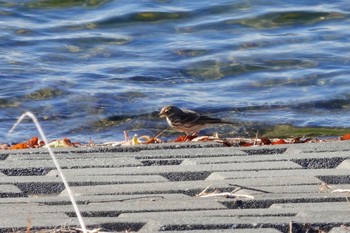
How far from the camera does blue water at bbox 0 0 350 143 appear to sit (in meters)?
8.63

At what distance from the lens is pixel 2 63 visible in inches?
408

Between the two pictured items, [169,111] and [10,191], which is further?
[169,111]

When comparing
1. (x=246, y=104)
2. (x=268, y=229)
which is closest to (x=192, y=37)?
(x=246, y=104)

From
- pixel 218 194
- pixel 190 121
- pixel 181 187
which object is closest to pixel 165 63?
pixel 190 121

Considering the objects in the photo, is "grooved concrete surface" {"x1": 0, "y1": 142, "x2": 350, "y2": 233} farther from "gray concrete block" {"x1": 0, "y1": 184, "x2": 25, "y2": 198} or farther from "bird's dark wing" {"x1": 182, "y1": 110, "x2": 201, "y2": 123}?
"bird's dark wing" {"x1": 182, "y1": 110, "x2": 201, "y2": 123}

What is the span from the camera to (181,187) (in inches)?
147

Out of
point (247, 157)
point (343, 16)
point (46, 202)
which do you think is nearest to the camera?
point (46, 202)

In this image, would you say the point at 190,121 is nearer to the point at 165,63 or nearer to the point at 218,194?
the point at 165,63

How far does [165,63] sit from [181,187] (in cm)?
667

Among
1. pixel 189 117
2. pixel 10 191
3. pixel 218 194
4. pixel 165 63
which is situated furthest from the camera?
pixel 165 63

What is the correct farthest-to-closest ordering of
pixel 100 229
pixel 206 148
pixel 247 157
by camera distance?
pixel 206 148
pixel 247 157
pixel 100 229

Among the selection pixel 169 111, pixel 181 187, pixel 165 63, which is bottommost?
pixel 165 63

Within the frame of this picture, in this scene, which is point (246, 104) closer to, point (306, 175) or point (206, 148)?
point (206, 148)

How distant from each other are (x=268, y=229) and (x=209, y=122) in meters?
4.17
